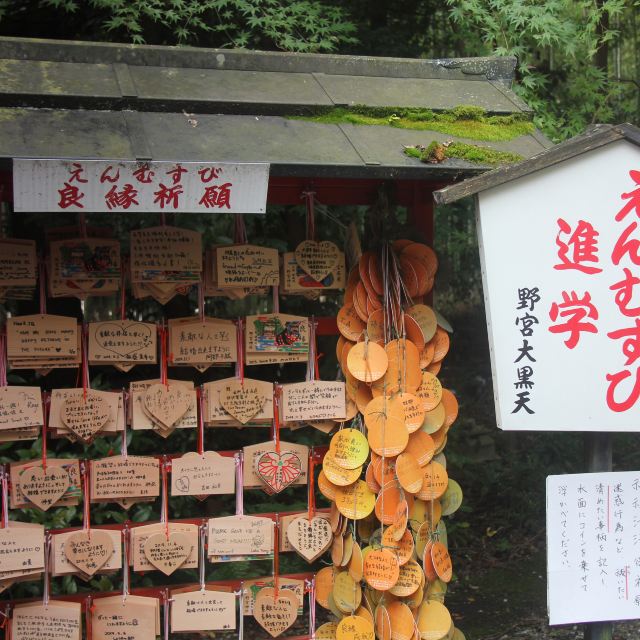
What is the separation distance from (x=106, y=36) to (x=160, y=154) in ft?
11.5

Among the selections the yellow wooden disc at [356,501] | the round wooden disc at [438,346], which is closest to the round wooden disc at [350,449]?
the yellow wooden disc at [356,501]

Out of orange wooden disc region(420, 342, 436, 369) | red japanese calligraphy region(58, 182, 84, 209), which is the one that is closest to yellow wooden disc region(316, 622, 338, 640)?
orange wooden disc region(420, 342, 436, 369)

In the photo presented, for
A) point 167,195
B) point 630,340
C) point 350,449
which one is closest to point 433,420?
point 350,449

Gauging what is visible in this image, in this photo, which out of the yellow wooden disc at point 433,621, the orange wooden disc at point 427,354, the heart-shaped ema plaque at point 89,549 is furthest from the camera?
the orange wooden disc at point 427,354

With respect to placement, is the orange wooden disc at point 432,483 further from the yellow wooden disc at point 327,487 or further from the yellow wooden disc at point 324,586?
the yellow wooden disc at point 324,586

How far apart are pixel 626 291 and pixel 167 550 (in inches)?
98.1

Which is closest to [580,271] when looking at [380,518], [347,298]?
[347,298]

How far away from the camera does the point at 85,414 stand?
3908mm

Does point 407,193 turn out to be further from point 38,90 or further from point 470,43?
point 470,43

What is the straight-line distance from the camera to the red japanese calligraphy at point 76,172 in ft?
10.1

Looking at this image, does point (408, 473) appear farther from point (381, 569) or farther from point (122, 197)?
point (122, 197)

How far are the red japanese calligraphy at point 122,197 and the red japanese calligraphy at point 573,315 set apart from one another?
70.6 inches

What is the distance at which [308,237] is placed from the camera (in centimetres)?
415

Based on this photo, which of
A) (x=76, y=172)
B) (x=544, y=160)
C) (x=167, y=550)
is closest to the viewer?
(x=76, y=172)
